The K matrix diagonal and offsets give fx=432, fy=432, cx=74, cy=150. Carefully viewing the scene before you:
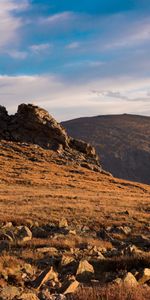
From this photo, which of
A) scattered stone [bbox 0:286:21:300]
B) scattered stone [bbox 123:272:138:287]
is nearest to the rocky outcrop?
scattered stone [bbox 123:272:138:287]

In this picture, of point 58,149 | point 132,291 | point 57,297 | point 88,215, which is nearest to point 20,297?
point 57,297

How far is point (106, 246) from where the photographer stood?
16203mm

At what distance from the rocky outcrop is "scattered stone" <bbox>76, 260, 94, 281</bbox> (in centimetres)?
6405

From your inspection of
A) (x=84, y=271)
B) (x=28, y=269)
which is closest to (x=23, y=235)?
(x=28, y=269)

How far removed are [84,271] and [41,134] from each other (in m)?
68.2

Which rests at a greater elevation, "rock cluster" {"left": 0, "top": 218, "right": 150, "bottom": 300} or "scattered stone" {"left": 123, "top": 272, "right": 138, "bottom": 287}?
"scattered stone" {"left": 123, "top": 272, "right": 138, "bottom": 287}

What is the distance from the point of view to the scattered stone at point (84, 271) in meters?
10.9

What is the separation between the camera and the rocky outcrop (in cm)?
7744

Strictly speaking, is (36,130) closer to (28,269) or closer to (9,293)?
(28,269)

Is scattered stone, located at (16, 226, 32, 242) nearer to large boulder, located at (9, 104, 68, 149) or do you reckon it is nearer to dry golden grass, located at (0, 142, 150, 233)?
dry golden grass, located at (0, 142, 150, 233)

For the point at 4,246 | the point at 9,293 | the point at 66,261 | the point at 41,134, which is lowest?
the point at 4,246

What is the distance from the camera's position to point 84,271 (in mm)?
11156

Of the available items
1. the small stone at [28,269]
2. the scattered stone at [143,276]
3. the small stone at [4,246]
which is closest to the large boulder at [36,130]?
the small stone at [4,246]

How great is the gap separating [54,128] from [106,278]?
68.3m
